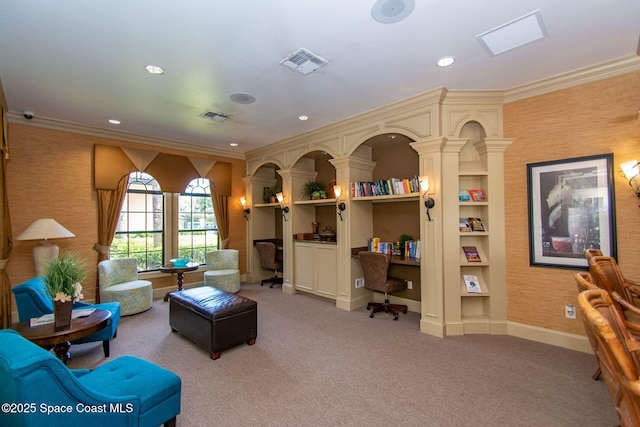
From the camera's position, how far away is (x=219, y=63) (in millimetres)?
2914

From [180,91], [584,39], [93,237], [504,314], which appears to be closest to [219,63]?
[180,91]

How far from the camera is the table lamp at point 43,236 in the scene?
392cm

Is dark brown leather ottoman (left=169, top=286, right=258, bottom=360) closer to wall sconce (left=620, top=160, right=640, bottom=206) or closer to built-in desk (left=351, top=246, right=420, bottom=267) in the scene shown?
built-in desk (left=351, top=246, right=420, bottom=267)

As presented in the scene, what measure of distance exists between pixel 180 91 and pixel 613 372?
171 inches

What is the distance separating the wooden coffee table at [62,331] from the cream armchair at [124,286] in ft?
Result: 4.98

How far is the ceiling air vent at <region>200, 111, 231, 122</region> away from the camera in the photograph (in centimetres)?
428

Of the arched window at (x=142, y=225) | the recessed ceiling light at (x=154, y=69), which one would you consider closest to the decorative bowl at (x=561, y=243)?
the recessed ceiling light at (x=154, y=69)

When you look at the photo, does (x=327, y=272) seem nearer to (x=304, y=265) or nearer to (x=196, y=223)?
(x=304, y=265)

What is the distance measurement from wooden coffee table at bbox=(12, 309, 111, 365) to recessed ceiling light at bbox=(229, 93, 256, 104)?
288 cm

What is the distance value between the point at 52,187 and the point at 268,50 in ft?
14.3

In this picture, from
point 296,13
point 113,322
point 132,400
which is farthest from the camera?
point 113,322

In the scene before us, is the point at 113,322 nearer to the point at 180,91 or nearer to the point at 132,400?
the point at 132,400

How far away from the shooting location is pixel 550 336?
3309mm

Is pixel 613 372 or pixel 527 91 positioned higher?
pixel 527 91
